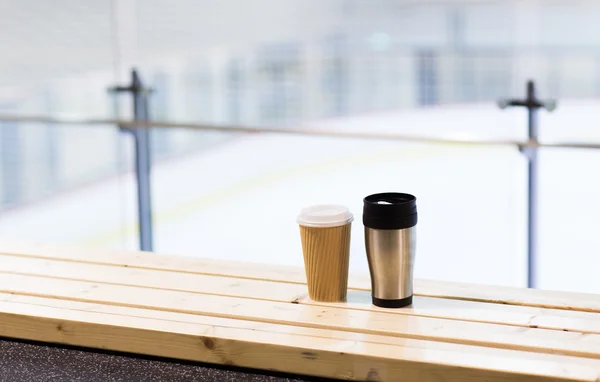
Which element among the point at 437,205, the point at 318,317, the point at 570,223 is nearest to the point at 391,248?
the point at 318,317

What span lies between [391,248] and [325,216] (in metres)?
0.11

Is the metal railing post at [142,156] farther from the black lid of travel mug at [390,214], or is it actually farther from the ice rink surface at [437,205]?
the black lid of travel mug at [390,214]

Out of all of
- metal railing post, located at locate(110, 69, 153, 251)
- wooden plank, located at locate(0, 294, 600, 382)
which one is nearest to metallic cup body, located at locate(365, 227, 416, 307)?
wooden plank, located at locate(0, 294, 600, 382)

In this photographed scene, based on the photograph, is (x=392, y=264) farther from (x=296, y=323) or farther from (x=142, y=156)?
(x=142, y=156)

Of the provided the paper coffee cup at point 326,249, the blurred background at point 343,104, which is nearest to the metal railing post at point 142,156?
→ the blurred background at point 343,104

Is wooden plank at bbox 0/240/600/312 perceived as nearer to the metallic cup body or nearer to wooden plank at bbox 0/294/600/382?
the metallic cup body

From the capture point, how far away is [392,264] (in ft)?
4.23

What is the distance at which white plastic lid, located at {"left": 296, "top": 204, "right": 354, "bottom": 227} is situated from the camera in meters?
1.31

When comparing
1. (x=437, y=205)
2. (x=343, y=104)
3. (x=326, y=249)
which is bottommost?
(x=437, y=205)

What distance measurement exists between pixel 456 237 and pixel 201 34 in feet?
4.94

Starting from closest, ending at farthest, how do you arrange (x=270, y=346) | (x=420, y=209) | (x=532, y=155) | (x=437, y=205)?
(x=270, y=346)
(x=532, y=155)
(x=420, y=209)
(x=437, y=205)

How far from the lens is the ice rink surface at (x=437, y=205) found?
319 cm

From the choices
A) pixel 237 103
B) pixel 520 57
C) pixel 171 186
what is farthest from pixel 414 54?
pixel 171 186

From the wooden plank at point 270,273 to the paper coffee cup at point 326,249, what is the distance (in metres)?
0.09
